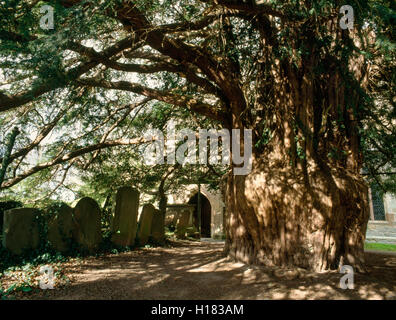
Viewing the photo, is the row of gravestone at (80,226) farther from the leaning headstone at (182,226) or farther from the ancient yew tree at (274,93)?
the leaning headstone at (182,226)

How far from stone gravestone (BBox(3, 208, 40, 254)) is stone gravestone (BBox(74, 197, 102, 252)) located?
841 millimetres

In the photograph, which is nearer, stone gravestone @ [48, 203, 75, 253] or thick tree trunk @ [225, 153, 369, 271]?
thick tree trunk @ [225, 153, 369, 271]

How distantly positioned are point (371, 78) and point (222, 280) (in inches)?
215

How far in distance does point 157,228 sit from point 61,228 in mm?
3512

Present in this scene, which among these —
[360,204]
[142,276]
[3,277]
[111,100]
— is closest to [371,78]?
[360,204]

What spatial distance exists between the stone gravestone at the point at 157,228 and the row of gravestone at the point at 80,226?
44 centimetres

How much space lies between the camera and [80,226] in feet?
21.4

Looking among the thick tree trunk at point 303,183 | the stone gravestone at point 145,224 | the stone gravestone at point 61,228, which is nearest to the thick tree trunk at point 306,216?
the thick tree trunk at point 303,183

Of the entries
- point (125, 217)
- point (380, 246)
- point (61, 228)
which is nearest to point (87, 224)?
point (61, 228)

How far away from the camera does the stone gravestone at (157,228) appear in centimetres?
909

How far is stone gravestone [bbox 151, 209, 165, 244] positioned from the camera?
29.8 feet

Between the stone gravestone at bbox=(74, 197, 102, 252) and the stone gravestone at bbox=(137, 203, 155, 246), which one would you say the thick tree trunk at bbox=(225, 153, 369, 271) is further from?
the stone gravestone at bbox=(137, 203, 155, 246)

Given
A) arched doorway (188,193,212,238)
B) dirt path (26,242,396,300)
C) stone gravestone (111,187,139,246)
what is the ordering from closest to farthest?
1. dirt path (26,242,396,300)
2. stone gravestone (111,187,139,246)
3. arched doorway (188,193,212,238)

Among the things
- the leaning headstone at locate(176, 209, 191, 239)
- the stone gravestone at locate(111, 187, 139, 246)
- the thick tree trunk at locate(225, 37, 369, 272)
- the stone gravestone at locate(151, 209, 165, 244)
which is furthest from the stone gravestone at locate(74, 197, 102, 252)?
the leaning headstone at locate(176, 209, 191, 239)
